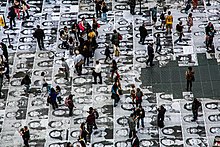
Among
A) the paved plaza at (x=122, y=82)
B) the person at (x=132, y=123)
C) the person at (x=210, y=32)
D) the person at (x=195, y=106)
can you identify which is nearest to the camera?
the person at (x=132, y=123)

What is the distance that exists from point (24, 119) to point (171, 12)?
15.1 metres

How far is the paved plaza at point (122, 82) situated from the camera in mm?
37938

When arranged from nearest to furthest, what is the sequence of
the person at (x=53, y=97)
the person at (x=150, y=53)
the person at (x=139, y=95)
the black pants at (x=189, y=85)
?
the person at (x=139, y=95)
the person at (x=53, y=97)
the black pants at (x=189, y=85)
the person at (x=150, y=53)

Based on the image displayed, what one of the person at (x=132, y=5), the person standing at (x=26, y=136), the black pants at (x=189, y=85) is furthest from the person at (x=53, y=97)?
the person at (x=132, y=5)

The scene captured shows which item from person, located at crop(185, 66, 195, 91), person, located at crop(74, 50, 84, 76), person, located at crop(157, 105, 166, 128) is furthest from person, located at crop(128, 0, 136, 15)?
person, located at crop(157, 105, 166, 128)

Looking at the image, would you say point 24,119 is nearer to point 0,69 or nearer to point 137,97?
point 0,69

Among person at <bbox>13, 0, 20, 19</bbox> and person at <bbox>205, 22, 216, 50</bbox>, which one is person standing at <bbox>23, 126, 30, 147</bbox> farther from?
person at <bbox>205, 22, 216, 50</bbox>

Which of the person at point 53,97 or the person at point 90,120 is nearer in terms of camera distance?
the person at point 90,120

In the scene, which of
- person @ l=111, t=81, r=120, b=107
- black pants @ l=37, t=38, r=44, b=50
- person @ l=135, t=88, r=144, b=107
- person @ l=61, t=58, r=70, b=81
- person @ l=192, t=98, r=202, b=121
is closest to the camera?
person @ l=192, t=98, r=202, b=121

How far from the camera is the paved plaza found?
37.9 metres

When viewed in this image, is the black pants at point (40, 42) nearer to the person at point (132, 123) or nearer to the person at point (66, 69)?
the person at point (66, 69)

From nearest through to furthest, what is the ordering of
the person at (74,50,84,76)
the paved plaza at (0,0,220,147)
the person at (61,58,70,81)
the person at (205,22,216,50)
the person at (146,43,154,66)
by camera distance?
the paved plaza at (0,0,220,147), the person at (146,43,154,66), the person at (74,50,84,76), the person at (61,58,70,81), the person at (205,22,216,50)

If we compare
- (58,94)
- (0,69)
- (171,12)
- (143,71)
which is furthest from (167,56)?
(0,69)

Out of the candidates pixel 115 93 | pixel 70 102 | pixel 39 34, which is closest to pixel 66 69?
pixel 39 34
